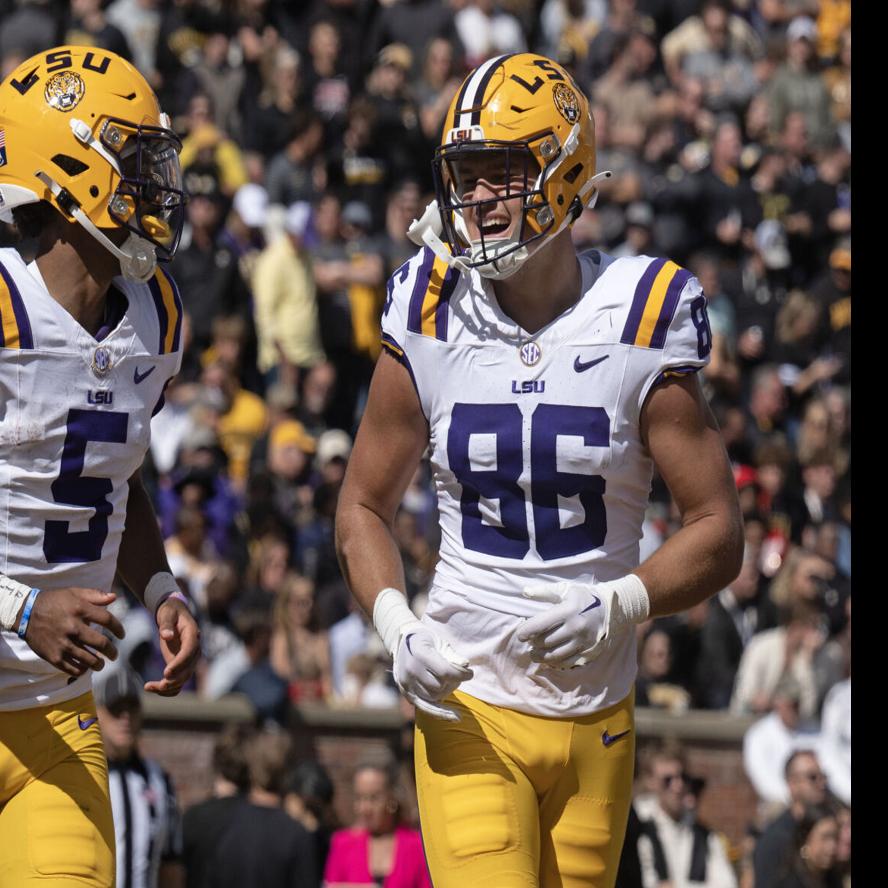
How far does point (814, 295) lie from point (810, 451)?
1.56 metres

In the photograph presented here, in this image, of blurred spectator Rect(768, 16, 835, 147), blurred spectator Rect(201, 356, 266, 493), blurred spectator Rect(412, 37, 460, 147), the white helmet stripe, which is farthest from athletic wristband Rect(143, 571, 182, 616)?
blurred spectator Rect(768, 16, 835, 147)

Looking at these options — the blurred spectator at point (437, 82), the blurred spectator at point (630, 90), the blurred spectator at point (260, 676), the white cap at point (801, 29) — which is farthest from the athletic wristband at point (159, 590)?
the white cap at point (801, 29)

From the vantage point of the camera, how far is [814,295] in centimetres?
1301

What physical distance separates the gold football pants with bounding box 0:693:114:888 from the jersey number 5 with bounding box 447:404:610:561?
3.40ft

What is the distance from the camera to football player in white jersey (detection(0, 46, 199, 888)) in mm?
4531

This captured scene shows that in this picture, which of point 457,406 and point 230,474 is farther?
point 230,474

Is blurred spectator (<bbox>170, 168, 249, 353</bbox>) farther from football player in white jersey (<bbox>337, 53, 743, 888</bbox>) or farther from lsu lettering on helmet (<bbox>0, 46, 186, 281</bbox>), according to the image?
football player in white jersey (<bbox>337, 53, 743, 888</bbox>)

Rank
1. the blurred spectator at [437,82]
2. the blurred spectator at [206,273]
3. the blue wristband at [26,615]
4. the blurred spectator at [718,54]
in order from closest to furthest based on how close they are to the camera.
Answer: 1. the blue wristband at [26,615]
2. the blurred spectator at [206,273]
3. the blurred spectator at [437,82]
4. the blurred spectator at [718,54]

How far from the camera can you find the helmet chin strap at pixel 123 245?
4734 mm

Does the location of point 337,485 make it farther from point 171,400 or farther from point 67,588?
point 67,588

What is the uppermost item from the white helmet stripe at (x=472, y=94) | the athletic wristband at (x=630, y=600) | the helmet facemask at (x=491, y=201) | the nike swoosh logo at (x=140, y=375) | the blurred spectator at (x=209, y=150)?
the blurred spectator at (x=209, y=150)

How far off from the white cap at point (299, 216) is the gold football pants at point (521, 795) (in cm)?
896

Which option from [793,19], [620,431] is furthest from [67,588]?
[793,19]

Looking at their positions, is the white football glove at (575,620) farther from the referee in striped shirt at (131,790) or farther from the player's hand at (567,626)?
the referee in striped shirt at (131,790)
